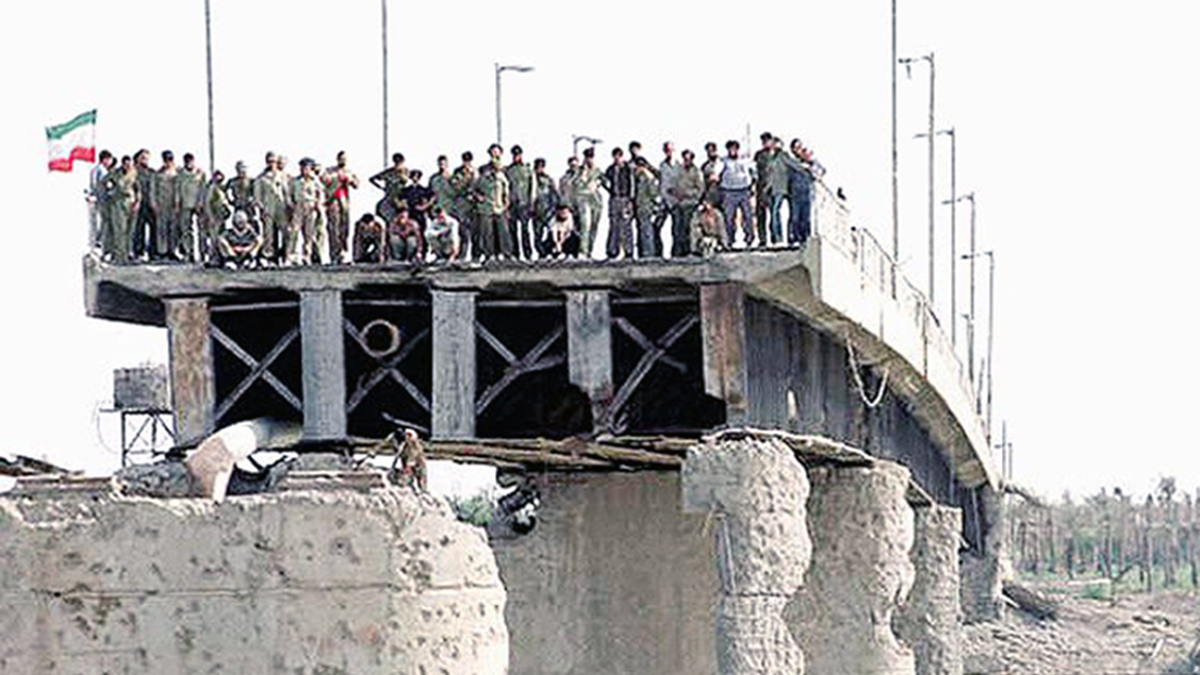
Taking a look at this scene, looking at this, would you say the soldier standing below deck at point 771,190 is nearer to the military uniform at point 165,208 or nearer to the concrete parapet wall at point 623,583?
the concrete parapet wall at point 623,583

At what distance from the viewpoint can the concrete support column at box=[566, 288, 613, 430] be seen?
27344 mm

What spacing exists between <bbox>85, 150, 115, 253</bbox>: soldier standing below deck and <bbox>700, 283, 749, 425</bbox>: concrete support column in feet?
17.6

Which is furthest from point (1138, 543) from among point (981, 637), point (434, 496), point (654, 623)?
point (434, 496)

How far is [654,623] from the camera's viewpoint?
31.3m

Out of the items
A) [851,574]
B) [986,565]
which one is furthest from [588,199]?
[986,565]

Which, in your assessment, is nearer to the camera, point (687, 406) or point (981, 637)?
point (687, 406)

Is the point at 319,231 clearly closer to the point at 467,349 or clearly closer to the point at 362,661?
the point at 467,349

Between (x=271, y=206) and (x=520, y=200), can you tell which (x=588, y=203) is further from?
(x=271, y=206)

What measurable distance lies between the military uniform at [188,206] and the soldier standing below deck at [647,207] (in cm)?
388

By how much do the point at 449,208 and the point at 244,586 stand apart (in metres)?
13.0

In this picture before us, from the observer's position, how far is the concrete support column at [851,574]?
3155cm

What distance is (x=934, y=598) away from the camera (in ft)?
131

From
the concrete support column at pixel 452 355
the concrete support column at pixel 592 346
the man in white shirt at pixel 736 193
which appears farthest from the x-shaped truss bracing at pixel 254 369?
the man in white shirt at pixel 736 193

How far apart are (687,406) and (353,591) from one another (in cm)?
1615
